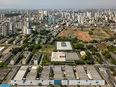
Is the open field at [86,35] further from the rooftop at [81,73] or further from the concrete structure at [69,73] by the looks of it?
the concrete structure at [69,73]

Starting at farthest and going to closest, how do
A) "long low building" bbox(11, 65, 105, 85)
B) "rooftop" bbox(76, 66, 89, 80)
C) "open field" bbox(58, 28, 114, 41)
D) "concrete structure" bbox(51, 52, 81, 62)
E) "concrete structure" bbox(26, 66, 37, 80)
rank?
"open field" bbox(58, 28, 114, 41) → "concrete structure" bbox(51, 52, 81, 62) → "rooftop" bbox(76, 66, 89, 80) → "concrete structure" bbox(26, 66, 37, 80) → "long low building" bbox(11, 65, 105, 85)

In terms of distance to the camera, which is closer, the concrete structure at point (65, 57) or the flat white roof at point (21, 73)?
the flat white roof at point (21, 73)

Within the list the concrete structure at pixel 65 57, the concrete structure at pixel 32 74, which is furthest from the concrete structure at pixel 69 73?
the concrete structure at pixel 32 74

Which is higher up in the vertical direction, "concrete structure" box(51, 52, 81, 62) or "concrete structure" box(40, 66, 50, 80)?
"concrete structure" box(51, 52, 81, 62)

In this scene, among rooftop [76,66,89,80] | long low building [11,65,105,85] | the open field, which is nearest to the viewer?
long low building [11,65,105,85]

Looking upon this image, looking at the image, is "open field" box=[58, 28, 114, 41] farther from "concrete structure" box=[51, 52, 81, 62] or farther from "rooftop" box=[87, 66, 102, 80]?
"rooftop" box=[87, 66, 102, 80]

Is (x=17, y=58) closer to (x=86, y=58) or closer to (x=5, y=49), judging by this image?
(x=5, y=49)

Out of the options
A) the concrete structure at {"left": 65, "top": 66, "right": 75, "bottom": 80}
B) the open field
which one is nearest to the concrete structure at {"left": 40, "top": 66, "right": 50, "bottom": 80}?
the concrete structure at {"left": 65, "top": 66, "right": 75, "bottom": 80}

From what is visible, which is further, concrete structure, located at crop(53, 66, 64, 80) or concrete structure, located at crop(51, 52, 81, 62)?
concrete structure, located at crop(51, 52, 81, 62)

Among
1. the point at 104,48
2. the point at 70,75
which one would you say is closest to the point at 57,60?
the point at 70,75

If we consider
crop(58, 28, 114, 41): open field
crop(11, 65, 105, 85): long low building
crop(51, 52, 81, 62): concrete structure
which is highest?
crop(58, 28, 114, 41): open field

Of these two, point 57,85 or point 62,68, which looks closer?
point 57,85
